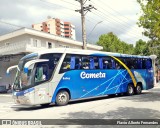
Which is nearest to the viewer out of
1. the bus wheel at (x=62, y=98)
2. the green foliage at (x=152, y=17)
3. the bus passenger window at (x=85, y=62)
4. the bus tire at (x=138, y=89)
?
the green foliage at (x=152, y=17)

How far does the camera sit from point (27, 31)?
105 ft

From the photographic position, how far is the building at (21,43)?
3178cm

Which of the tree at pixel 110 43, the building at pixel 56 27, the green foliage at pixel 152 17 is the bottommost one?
the green foliage at pixel 152 17

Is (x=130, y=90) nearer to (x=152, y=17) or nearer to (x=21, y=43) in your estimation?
(x=152, y=17)

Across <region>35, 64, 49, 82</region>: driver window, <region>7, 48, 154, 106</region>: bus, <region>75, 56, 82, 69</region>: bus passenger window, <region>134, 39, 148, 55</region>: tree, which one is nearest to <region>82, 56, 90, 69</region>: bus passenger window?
<region>7, 48, 154, 106</region>: bus

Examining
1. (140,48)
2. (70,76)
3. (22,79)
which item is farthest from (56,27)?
(22,79)

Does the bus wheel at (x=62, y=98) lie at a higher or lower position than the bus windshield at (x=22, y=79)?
lower

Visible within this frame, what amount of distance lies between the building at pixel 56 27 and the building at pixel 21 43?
228ft

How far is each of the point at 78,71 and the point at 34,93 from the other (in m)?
3.41

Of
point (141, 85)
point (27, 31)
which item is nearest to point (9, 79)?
point (27, 31)

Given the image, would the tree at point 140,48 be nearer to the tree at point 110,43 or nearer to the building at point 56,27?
the tree at point 110,43

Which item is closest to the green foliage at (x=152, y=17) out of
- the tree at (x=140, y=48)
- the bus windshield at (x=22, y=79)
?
the bus windshield at (x=22, y=79)

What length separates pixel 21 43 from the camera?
105 feet

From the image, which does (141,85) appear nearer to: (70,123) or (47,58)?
(47,58)
